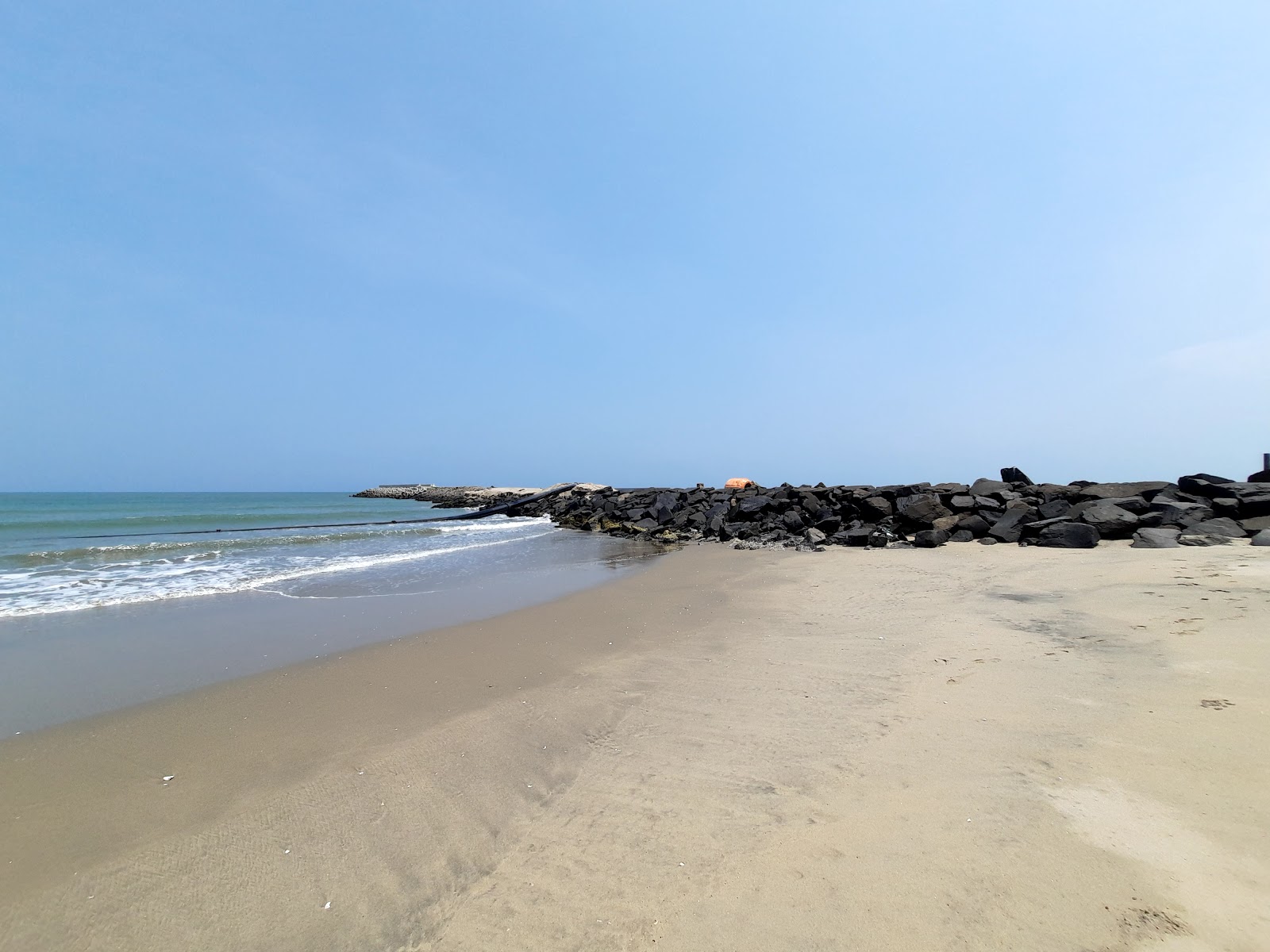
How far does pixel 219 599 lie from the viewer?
9164 mm

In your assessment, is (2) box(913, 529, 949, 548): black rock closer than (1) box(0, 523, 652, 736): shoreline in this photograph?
Answer: No

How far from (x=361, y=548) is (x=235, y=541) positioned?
520cm

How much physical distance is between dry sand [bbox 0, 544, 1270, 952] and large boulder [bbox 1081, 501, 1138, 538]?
751 cm

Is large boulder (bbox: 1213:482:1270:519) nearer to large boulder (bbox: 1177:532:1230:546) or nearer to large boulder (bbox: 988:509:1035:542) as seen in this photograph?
large boulder (bbox: 1177:532:1230:546)

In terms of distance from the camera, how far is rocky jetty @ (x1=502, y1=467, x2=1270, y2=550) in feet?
38.8

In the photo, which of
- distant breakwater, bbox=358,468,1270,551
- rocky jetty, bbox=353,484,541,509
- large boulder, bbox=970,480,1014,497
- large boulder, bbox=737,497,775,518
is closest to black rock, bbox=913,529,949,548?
distant breakwater, bbox=358,468,1270,551

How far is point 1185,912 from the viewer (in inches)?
77.9

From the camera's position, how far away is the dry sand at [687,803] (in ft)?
7.14

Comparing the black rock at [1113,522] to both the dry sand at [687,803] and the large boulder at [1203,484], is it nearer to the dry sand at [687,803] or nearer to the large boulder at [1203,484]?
the large boulder at [1203,484]

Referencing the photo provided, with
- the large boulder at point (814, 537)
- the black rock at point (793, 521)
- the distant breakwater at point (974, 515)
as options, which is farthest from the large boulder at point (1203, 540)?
the black rock at point (793, 521)

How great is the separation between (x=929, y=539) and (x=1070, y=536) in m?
2.70

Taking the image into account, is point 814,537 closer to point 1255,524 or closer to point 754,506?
point 754,506

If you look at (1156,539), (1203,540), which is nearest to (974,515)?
(1156,539)

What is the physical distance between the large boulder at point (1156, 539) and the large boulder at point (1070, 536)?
668 mm
